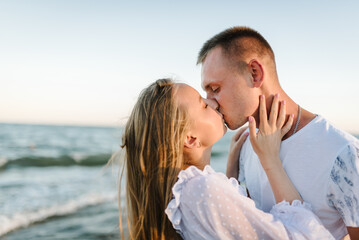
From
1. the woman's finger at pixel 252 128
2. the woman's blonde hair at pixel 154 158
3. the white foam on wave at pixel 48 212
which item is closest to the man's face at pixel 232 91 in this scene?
the woman's finger at pixel 252 128

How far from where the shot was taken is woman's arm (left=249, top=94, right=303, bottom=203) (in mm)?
2482

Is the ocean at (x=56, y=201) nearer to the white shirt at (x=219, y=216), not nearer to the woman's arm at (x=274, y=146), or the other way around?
the white shirt at (x=219, y=216)

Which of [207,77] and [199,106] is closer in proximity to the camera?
[199,106]

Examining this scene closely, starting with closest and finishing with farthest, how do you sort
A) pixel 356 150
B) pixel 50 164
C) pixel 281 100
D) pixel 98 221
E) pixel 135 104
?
pixel 356 150
pixel 135 104
pixel 281 100
pixel 98 221
pixel 50 164

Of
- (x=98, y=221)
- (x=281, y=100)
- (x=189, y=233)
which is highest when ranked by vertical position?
(x=281, y=100)

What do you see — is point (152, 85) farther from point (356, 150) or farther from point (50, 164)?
point (50, 164)

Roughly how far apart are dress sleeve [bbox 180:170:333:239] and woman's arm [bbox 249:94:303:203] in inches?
14.0

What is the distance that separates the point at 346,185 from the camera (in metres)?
2.26

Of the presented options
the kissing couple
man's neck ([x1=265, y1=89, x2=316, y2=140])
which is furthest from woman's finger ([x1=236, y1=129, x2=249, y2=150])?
man's neck ([x1=265, y1=89, x2=316, y2=140])

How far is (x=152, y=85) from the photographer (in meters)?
2.60

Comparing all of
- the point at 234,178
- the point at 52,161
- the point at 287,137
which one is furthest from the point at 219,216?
the point at 52,161

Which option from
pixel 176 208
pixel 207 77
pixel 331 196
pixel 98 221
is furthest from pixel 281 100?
pixel 98 221

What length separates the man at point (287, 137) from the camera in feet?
7.58

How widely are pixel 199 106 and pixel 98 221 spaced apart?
5.08 metres
